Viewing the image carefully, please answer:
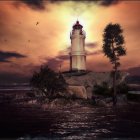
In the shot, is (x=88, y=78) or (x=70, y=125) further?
(x=88, y=78)

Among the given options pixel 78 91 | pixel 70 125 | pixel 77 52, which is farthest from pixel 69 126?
pixel 77 52

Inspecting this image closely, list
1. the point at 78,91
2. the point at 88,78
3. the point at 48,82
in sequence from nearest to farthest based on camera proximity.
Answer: the point at 48,82 → the point at 78,91 → the point at 88,78

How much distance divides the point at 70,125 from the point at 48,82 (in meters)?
25.1

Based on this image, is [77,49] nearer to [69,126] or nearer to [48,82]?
[48,82]

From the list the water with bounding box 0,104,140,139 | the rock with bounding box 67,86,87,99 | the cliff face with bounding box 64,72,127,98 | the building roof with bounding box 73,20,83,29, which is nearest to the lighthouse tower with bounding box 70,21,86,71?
the building roof with bounding box 73,20,83,29

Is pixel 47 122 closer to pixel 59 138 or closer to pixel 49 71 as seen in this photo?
pixel 59 138

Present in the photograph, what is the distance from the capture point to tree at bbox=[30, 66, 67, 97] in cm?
5653

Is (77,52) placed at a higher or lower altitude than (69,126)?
higher

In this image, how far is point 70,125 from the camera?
3172 centimetres

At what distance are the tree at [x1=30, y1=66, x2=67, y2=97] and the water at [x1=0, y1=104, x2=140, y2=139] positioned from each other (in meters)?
15.0

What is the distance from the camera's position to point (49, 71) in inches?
2270

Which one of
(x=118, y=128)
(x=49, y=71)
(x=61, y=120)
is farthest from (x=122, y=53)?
(x=118, y=128)

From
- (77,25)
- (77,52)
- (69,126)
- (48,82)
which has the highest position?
(77,25)

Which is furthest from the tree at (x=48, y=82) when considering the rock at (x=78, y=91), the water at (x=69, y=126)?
the water at (x=69, y=126)
